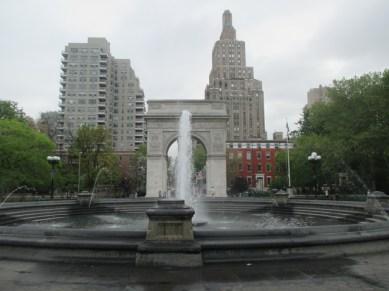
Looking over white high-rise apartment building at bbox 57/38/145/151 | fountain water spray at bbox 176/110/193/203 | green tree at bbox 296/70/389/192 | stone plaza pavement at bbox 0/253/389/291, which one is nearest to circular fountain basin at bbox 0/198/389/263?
stone plaza pavement at bbox 0/253/389/291

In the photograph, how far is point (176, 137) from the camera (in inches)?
1662

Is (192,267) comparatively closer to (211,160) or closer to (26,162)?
(26,162)

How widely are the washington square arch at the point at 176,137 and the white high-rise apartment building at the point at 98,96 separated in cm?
5163

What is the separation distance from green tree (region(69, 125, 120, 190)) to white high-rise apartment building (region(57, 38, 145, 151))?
4422cm

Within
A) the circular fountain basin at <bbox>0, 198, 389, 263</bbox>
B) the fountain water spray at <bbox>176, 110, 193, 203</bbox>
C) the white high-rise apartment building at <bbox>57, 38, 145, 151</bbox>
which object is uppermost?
the white high-rise apartment building at <bbox>57, 38, 145, 151</bbox>

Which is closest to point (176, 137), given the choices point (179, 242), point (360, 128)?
point (360, 128)

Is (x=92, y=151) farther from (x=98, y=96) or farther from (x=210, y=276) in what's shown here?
(x=98, y=96)

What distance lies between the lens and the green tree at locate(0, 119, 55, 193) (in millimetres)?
32250

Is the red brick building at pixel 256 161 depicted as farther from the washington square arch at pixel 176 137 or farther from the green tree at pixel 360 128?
the green tree at pixel 360 128

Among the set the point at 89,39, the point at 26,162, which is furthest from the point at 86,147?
the point at 89,39

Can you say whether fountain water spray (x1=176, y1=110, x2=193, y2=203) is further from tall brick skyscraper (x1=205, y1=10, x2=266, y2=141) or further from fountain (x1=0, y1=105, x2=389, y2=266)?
tall brick skyscraper (x1=205, y1=10, x2=266, y2=141)

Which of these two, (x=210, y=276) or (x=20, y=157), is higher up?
(x=20, y=157)

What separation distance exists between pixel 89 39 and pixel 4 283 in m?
105

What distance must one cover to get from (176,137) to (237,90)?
86.5 metres
